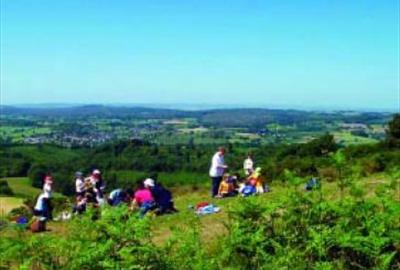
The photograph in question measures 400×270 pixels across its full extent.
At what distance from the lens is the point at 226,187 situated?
19797 mm

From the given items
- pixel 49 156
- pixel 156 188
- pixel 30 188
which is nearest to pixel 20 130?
pixel 49 156

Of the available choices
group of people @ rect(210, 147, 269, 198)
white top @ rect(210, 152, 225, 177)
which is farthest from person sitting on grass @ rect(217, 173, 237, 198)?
white top @ rect(210, 152, 225, 177)

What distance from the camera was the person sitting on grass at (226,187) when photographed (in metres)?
19.6

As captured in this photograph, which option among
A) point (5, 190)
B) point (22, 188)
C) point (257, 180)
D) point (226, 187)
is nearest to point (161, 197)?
point (226, 187)

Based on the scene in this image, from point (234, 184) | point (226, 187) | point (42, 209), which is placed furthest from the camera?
point (234, 184)

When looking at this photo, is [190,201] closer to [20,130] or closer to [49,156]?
[49,156]

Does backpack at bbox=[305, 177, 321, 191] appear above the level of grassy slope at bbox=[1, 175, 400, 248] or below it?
above

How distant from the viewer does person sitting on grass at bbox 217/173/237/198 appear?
773 inches

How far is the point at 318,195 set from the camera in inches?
329

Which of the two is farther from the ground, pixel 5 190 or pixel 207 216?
pixel 207 216

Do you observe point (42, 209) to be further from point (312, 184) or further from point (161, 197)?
point (312, 184)

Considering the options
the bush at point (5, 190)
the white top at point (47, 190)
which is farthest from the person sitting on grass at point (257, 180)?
the bush at point (5, 190)

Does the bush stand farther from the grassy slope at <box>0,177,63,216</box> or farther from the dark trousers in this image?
the dark trousers

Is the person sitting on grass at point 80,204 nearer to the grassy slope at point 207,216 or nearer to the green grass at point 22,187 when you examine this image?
the grassy slope at point 207,216
